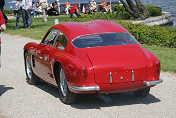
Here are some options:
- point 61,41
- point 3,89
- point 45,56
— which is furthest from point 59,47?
point 3,89

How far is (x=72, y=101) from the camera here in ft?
25.5

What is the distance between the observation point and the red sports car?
7176mm

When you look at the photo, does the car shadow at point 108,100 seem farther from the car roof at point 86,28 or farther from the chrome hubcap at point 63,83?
the car roof at point 86,28

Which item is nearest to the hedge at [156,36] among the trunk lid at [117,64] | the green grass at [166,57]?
the green grass at [166,57]

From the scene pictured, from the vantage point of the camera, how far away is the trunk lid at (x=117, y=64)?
717 cm

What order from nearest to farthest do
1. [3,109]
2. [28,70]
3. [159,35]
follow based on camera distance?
[3,109], [28,70], [159,35]

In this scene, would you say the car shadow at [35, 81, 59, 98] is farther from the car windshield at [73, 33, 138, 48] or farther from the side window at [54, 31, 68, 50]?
the car windshield at [73, 33, 138, 48]

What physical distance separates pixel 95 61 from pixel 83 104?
100 cm

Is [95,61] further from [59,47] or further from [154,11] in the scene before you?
[154,11]

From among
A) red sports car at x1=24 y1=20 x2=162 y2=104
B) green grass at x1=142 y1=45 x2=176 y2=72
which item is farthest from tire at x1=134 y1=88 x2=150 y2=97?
green grass at x1=142 y1=45 x2=176 y2=72

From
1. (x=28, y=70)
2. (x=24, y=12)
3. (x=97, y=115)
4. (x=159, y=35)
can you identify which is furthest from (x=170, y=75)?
(x=24, y=12)

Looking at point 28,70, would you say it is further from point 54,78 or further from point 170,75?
point 170,75

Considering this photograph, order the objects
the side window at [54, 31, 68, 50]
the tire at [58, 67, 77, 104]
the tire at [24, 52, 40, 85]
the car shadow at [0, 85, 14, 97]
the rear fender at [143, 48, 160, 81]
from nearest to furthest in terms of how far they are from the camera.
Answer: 1. the rear fender at [143, 48, 160, 81]
2. the tire at [58, 67, 77, 104]
3. the side window at [54, 31, 68, 50]
4. the car shadow at [0, 85, 14, 97]
5. the tire at [24, 52, 40, 85]

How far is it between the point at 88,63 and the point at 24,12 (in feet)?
60.8
